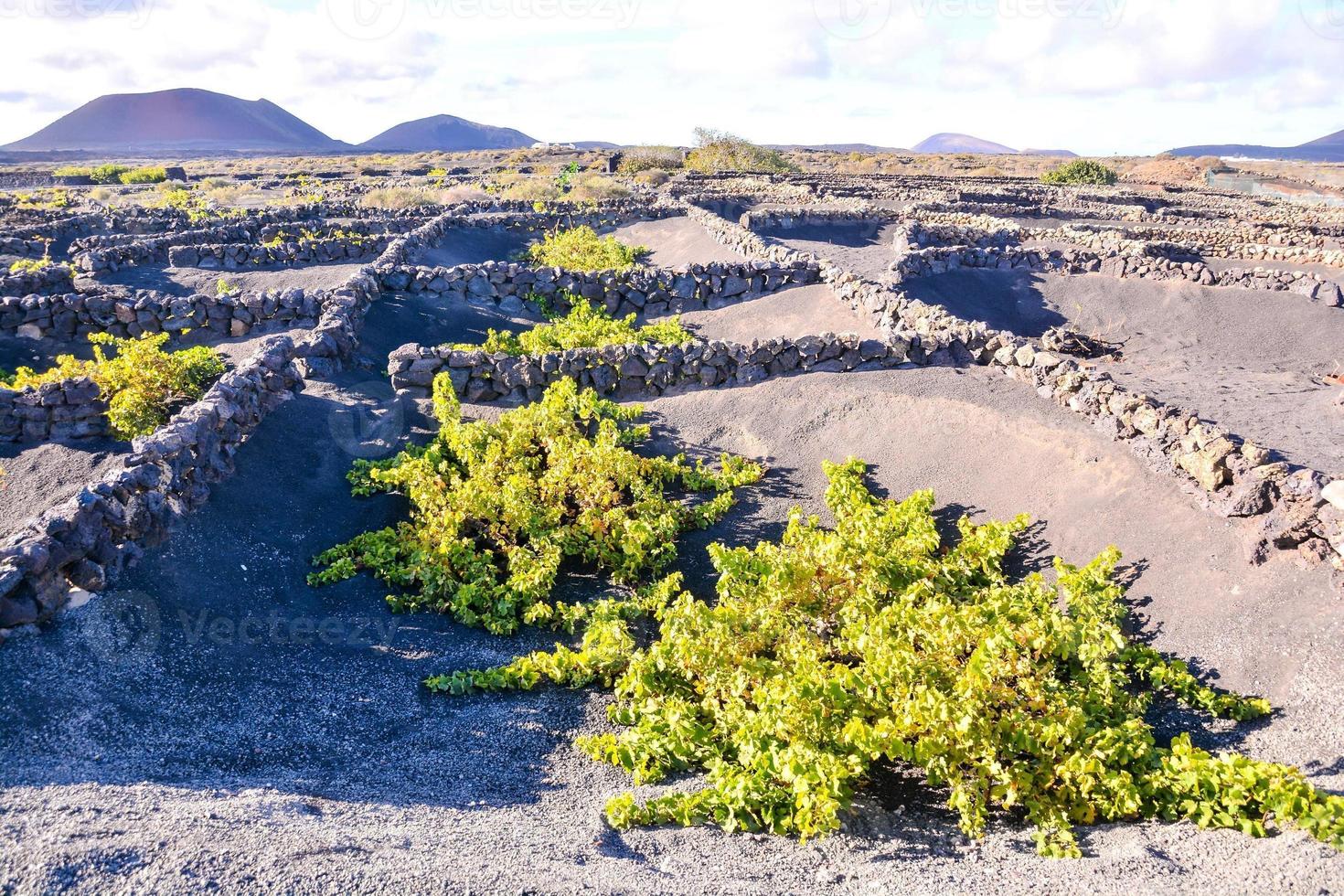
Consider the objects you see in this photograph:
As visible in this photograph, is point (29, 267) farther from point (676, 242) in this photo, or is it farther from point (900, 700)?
point (900, 700)

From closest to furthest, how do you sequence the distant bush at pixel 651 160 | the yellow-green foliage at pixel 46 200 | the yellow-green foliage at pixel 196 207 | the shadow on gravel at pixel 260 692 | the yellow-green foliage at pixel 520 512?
the shadow on gravel at pixel 260 692
the yellow-green foliage at pixel 520 512
the yellow-green foliage at pixel 196 207
the yellow-green foliage at pixel 46 200
the distant bush at pixel 651 160

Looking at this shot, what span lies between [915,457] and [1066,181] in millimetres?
43853

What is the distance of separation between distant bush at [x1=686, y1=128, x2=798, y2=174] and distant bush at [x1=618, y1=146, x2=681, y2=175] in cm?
128

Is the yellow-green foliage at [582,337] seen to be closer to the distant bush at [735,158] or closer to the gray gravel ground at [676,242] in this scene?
the gray gravel ground at [676,242]

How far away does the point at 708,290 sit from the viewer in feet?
56.1

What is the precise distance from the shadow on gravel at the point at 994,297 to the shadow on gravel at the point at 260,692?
1310 centimetres

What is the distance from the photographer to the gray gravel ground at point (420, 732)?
3.78m

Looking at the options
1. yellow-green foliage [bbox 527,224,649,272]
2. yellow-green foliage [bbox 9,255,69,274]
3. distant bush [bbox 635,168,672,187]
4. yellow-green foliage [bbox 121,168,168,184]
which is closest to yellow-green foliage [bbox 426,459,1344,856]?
yellow-green foliage [bbox 527,224,649,272]

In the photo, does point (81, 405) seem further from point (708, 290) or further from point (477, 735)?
point (708, 290)

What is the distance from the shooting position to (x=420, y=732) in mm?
5492

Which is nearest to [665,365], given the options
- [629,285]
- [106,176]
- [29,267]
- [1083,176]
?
[629,285]

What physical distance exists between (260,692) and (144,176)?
180ft

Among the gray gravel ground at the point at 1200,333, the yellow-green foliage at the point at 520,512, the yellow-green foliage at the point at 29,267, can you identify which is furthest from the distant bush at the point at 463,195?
the yellow-green foliage at the point at 520,512

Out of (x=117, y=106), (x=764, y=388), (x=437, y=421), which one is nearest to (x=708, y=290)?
(x=764, y=388)
